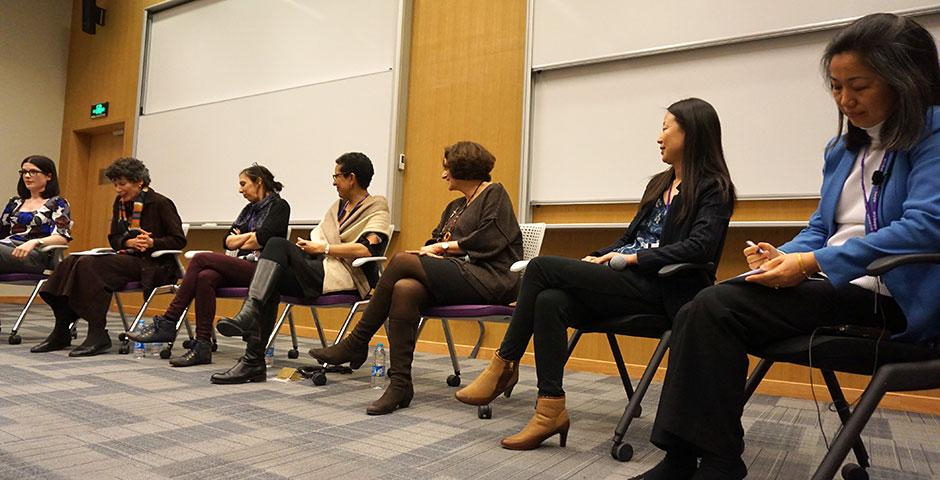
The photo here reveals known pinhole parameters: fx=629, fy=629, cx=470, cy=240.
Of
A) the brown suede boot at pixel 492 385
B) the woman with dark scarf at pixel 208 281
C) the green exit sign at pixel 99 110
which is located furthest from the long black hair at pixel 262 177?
the green exit sign at pixel 99 110

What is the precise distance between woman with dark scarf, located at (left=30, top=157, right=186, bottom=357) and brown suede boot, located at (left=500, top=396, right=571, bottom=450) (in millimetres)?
2762

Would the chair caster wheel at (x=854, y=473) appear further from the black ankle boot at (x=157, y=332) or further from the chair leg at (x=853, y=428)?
the black ankle boot at (x=157, y=332)

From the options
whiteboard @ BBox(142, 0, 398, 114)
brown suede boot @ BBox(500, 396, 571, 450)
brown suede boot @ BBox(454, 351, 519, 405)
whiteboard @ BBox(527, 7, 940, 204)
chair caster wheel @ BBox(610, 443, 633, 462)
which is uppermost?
whiteboard @ BBox(142, 0, 398, 114)

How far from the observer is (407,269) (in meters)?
2.56

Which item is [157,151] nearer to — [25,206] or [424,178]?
[25,206]

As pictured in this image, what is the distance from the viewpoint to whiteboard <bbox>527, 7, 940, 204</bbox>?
3225 millimetres

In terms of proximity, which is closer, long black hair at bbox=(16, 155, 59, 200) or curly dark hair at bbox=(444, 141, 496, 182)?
curly dark hair at bbox=(444, 141, 496, 182)

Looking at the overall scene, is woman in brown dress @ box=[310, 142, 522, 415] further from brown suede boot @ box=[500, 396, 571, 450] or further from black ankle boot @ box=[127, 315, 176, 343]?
black ankle boot @ box=[127, 315, 176, 343]

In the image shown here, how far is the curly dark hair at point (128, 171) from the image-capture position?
384 centimetres

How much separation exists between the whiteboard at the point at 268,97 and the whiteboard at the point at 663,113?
128 cm

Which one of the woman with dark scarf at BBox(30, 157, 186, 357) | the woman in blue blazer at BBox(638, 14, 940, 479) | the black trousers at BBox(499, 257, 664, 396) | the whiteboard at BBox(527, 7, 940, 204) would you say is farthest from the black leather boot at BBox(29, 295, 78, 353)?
the woman in blue blazer at BBox(638, 14, 940, 479)

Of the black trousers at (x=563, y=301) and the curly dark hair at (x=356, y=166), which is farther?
the curly dark hair at (x=356, y=166)

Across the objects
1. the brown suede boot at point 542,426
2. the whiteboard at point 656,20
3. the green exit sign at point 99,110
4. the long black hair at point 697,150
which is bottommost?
the brown suede boot at point 542,426

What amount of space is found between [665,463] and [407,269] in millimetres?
1399
